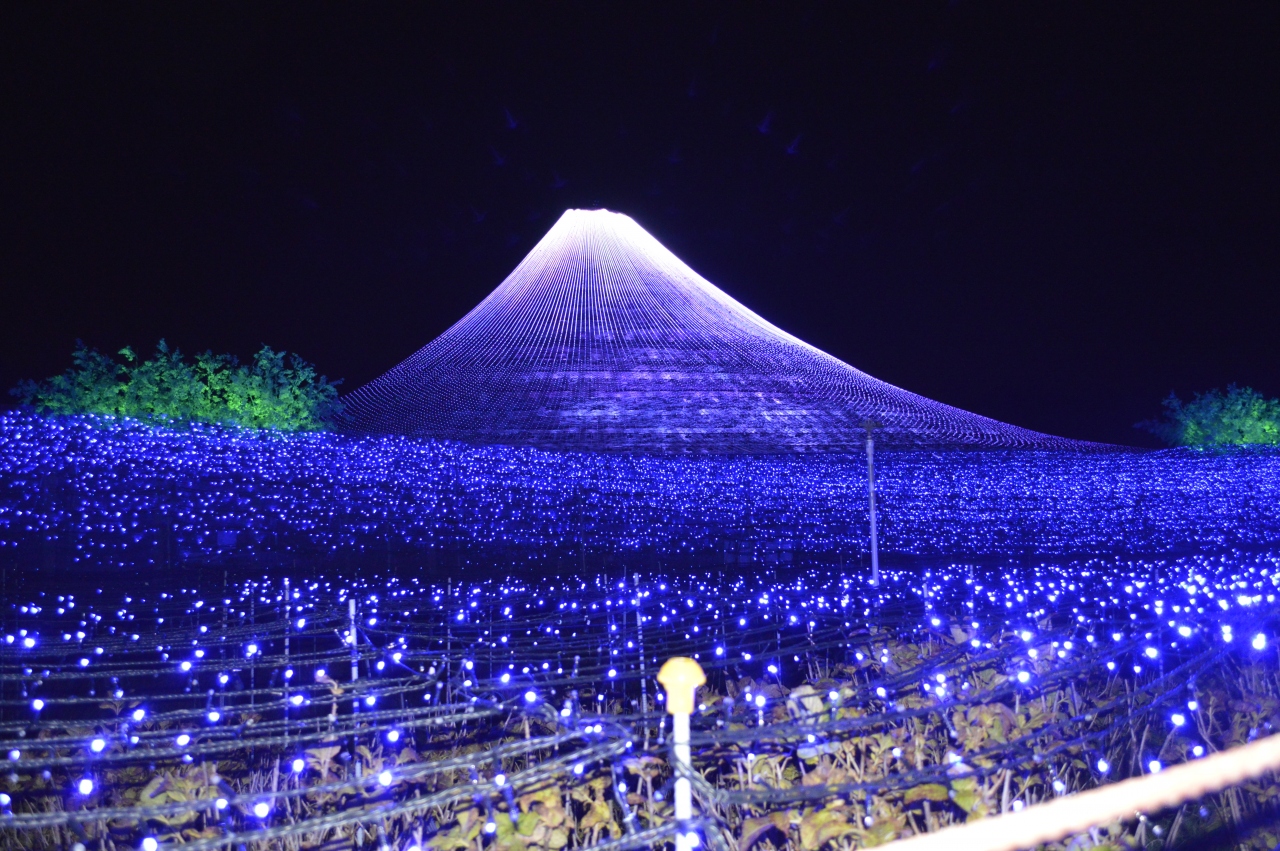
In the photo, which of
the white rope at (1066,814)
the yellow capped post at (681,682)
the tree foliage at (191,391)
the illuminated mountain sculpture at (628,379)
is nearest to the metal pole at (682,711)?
the yellow capped post at (681,682)

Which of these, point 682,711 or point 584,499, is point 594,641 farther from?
point 584,499

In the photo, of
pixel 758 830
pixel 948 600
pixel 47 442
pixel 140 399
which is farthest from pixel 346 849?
pixel 140 399

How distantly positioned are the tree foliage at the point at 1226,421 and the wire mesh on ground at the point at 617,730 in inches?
817

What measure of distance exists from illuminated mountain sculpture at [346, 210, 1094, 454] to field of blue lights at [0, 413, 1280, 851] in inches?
116

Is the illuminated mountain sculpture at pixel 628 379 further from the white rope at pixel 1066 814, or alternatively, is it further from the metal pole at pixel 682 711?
the white rope at pixel 1066 814

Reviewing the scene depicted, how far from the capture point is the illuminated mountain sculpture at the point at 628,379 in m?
17.6

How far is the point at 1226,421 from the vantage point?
24641mm

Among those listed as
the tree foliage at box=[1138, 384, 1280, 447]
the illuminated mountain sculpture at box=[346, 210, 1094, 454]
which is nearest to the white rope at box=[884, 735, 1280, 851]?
the illuminated mountain sculpture at box=[346, 210, 1094, 454]

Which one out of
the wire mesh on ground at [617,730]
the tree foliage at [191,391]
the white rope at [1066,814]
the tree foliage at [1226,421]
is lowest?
the wire mesh on ground at [617,730]

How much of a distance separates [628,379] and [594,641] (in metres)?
14.6

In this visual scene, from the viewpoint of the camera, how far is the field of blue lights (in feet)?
10.3

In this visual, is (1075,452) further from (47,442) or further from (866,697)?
(47,442)

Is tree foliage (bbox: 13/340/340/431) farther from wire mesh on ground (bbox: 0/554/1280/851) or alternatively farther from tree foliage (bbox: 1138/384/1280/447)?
tree foliage (bbox: 1138/384/1280/447)

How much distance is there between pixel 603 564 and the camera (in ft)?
39.4
